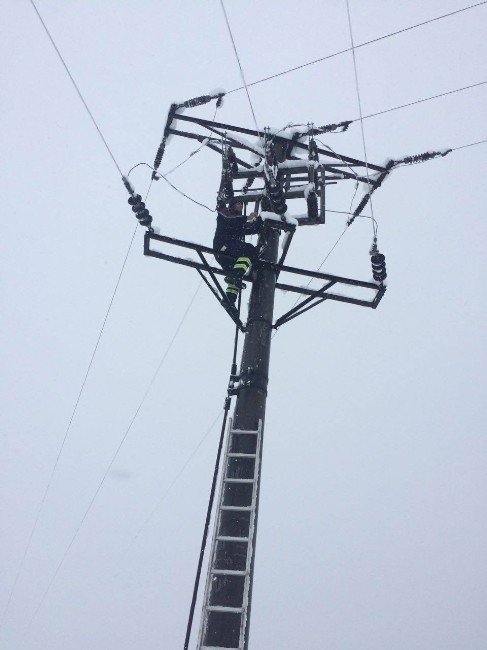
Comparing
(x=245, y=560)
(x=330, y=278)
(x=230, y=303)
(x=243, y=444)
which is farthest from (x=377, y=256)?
(x=245, y=560)

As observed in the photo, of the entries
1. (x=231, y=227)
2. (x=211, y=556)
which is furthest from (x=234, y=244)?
(x=211, y=556)

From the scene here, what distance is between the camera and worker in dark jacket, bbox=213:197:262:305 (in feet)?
20.8

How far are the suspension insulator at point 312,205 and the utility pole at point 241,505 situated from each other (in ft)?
3.96

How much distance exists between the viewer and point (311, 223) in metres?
6.85

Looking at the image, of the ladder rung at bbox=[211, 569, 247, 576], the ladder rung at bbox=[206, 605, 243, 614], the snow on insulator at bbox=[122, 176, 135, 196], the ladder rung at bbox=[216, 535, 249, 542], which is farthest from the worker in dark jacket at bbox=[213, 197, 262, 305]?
the ladder rung at bbox=[206, 605, 243, 614]

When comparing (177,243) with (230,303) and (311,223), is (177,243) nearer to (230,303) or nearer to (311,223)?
(230,303)

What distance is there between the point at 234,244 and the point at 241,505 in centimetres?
Answer: 336

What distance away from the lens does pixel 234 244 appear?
22.0 feet

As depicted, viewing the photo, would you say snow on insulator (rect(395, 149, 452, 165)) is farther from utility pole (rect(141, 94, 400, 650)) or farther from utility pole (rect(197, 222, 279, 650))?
utility pole (rect(197, 222, 279, 650))

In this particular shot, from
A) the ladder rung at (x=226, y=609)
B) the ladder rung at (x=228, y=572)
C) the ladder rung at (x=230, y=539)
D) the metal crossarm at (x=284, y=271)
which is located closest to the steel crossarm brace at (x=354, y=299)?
the metal crossarm at (x=284, y=271)

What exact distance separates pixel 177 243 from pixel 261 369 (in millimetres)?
1857

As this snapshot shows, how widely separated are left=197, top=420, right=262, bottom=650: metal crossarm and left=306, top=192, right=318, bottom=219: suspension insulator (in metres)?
2.90

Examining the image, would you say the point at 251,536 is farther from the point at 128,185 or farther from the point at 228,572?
the point at 128,185

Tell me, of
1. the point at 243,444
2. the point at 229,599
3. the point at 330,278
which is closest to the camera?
the point at 229,599
